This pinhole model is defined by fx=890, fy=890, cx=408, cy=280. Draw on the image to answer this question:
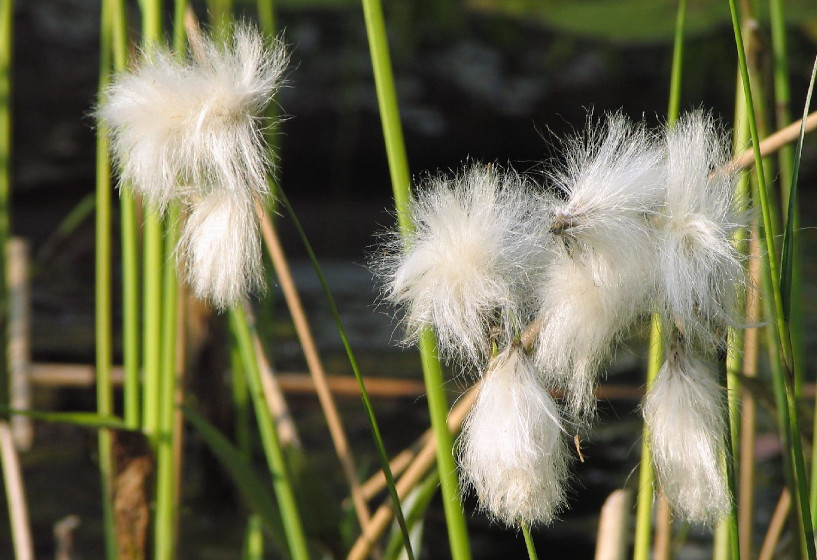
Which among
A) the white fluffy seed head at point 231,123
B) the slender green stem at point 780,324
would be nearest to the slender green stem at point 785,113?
the slender green stem at point 780,324

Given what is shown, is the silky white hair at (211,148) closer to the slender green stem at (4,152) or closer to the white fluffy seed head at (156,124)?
the white fluffy seed head at (156,124)

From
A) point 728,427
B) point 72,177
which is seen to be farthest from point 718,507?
point 72,177

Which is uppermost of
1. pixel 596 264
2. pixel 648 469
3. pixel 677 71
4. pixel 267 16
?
pixel 267 16

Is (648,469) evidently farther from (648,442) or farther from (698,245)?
(698,245)

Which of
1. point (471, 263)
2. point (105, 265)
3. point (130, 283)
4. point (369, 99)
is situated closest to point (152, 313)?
point (130, 283)

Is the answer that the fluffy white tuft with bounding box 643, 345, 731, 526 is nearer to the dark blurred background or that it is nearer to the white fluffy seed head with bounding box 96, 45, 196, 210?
the white fluffy seed head with bounding box 96, 45, 196, 210

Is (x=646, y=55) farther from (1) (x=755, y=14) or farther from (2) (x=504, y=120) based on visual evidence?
(1) (x=755, y=14)

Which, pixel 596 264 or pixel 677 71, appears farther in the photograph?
pixel 677 71
